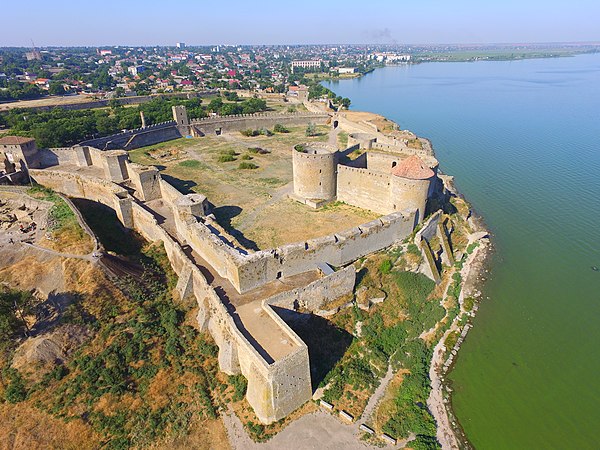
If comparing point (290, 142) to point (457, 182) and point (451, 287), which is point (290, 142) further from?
point (451, 287)

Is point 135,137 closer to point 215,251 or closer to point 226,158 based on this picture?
point 226,158

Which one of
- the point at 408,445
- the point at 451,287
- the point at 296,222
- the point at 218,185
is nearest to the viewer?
the point at 408,445

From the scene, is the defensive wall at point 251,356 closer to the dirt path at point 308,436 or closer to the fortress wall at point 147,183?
the dirt path at point 308,436

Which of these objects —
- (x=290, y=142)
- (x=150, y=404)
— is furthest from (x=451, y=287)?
(x=290, y=142)

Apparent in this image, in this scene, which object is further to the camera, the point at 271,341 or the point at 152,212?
the point at 152,212

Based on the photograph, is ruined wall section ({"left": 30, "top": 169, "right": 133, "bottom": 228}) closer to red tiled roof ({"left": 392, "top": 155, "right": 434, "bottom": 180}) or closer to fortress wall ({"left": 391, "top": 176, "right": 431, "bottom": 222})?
fortress wall ({"left": 391, "top": 176, "right": 431, "bottom": 222})

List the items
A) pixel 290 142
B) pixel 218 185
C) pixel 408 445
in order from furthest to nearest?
pixel 290 142, pixel 218 185, pixel 408 445
